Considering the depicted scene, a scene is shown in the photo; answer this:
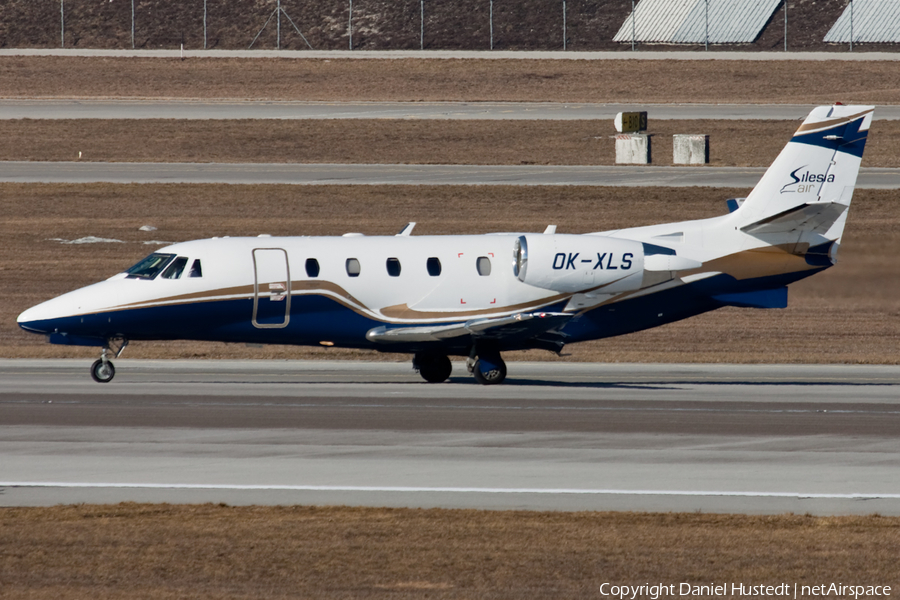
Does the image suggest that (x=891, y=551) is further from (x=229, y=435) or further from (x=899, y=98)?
(x=899, y=98)

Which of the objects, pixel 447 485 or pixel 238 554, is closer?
pixel 238 554

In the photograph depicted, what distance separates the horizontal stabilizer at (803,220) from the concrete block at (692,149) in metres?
34.5

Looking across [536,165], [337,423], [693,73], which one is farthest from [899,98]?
[337,423]

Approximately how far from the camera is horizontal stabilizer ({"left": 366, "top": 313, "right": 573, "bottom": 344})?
28141mm

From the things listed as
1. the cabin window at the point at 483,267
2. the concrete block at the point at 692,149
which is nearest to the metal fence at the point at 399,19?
the concrete block at the point at 692,149

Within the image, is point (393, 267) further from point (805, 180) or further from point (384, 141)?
point (384, 141)

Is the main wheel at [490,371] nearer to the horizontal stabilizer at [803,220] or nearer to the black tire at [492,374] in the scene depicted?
the black tire at [492,374]

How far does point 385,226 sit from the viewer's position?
52.1m

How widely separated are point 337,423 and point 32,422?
17.2 feet

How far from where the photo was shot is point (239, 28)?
311 ft

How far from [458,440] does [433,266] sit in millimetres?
8679

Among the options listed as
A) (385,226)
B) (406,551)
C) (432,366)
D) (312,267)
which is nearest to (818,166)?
(432,366)

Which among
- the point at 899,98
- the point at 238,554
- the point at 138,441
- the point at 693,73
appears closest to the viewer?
the point at 238,554

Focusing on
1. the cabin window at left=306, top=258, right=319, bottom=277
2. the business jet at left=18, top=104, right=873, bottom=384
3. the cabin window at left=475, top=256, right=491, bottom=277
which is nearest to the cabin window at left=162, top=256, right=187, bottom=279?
the business jet at left=18, top=104, right=873, bottom=384
